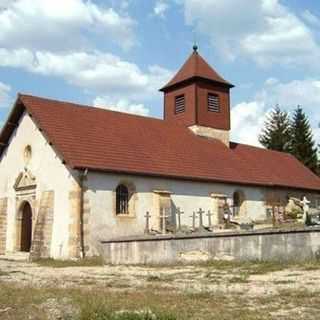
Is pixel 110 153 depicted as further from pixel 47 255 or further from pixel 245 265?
pixel 245 265

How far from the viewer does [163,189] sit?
28.3 m

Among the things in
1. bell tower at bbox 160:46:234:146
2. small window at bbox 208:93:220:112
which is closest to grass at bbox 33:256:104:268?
bell tower at bbox 160:46:234:146

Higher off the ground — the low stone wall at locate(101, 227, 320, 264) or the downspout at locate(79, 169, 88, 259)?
the downspout at locate(79, 169, 88, 259)

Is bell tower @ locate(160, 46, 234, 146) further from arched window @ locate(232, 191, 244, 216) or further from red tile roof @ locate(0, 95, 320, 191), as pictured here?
arched window @ locate(232, 191, 244, 216)

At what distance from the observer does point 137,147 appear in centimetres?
2923

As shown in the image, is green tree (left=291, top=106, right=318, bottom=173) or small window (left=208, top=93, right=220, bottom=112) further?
green tree (left=291, top=106, right=318, bottom=173)

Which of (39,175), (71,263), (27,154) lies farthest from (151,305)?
(27,154)

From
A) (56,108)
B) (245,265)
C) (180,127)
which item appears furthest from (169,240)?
(180,127)

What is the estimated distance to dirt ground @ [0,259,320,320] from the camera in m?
9.00

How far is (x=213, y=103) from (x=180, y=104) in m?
2.19

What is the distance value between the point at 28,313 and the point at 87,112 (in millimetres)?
22049

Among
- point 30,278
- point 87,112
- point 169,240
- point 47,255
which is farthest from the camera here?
point 87,112

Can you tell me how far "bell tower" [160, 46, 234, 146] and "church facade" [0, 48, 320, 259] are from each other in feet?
0.29

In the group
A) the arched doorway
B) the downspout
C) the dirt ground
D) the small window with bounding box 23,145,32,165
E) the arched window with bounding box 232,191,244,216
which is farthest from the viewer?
the arched window with bounding box 232,191,244,216
